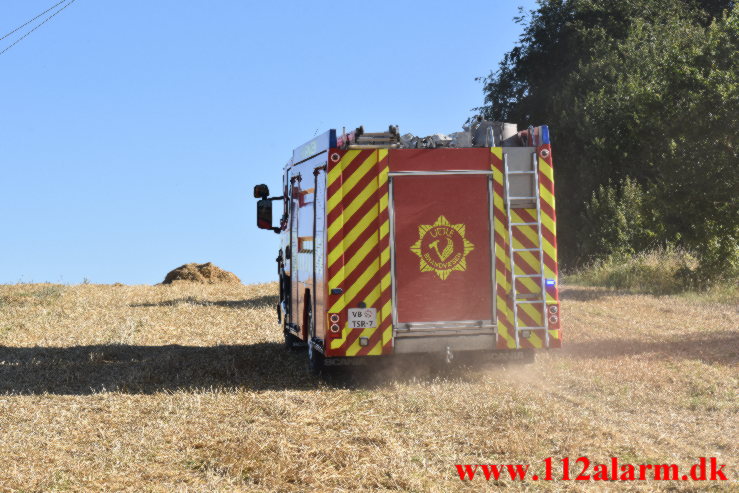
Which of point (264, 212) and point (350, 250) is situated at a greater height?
point (264, 212)

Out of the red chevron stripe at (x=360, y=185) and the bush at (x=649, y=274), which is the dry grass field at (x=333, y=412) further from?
the bush at (x=649, y=274)

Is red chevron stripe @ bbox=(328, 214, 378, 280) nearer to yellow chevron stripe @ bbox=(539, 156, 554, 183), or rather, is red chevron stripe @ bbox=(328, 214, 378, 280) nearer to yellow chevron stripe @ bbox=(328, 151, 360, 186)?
yellow chevron stripe @ bbox=(328, 151, 360, 186)

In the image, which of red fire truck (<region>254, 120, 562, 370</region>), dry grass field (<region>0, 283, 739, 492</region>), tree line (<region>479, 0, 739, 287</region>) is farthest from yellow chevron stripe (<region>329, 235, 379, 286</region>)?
tree line (<region>479, 0, 739, 287</region>)

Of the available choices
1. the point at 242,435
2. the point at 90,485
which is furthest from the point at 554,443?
the point at 90,485

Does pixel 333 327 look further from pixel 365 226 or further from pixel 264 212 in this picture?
pixel 264 212

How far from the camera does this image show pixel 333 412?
977 cm

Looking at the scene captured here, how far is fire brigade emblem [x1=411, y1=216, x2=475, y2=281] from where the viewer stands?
38.6 ft

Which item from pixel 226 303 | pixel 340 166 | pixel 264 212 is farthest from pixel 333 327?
pixel 226 303

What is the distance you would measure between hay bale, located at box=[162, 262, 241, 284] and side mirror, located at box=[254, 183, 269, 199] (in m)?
20.6

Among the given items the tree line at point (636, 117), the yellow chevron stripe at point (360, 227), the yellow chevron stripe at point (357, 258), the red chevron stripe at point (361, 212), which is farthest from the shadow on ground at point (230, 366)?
the tree line at point (636, 117)

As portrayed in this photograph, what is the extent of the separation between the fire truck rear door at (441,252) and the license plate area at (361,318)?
29 cm

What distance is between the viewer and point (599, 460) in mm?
7359

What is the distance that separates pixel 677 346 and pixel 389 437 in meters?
8.85

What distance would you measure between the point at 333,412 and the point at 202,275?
27055 mm
